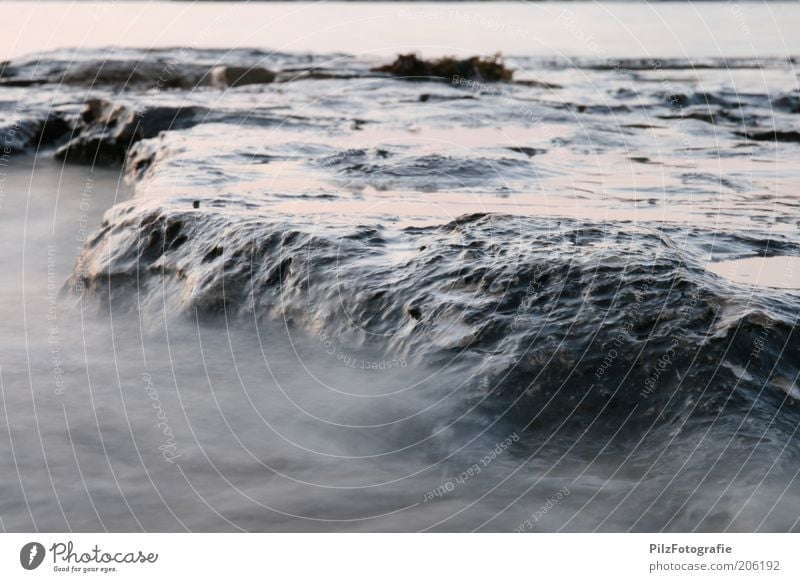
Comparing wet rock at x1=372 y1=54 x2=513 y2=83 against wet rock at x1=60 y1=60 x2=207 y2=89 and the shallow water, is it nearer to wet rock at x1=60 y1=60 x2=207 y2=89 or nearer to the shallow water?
wet rock at x1=60 y1=60 x2=207 y2=89

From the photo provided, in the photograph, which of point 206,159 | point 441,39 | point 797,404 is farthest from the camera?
point 441,39

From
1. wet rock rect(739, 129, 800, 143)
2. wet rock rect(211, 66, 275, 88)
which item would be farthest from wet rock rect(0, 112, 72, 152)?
wet rock rect(739, 129, 800, 143)

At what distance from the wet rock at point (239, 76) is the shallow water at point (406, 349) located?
29.6 ft

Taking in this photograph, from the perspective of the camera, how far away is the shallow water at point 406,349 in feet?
10.8

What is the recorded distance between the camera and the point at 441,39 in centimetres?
2131

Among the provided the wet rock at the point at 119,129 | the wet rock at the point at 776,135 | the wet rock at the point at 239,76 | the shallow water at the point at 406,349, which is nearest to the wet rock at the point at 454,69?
the wet rock at the point at 239,76

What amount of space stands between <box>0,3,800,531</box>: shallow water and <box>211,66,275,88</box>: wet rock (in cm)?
902

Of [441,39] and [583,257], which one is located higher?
[441,39]

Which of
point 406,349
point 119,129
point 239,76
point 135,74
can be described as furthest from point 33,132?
point 406,349

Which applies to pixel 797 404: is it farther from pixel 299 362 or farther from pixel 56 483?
pixel 56 483

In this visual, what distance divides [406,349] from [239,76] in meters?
14.5

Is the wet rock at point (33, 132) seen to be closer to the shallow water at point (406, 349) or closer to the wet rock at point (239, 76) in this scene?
the shallow water at point (406, 349)
